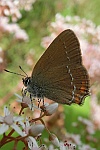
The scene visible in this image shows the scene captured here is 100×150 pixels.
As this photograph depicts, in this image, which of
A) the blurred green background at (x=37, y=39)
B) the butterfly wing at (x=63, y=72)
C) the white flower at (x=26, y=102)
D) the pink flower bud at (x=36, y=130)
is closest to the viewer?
the pink flower bud at (x=36, y=130)

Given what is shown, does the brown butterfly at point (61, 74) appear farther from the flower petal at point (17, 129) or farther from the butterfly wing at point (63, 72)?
the flower petal at point (17, 129)

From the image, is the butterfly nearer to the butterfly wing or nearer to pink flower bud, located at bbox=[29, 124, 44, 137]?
the butterfly wing

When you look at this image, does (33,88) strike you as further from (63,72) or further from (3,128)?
(3,128)

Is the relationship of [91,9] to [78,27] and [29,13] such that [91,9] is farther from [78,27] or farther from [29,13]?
[78,27]

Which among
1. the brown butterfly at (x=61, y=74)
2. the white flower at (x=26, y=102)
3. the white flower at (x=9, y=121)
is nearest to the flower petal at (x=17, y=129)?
the white flower at (x=9, y=121)

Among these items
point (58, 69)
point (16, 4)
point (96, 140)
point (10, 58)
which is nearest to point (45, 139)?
point (96, 140)

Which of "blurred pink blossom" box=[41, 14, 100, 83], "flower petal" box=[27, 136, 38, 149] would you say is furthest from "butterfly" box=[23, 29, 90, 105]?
"blurred pink blossom" box=[41, 14, 100, 83]

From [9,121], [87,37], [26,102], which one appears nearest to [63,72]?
[26,102]
